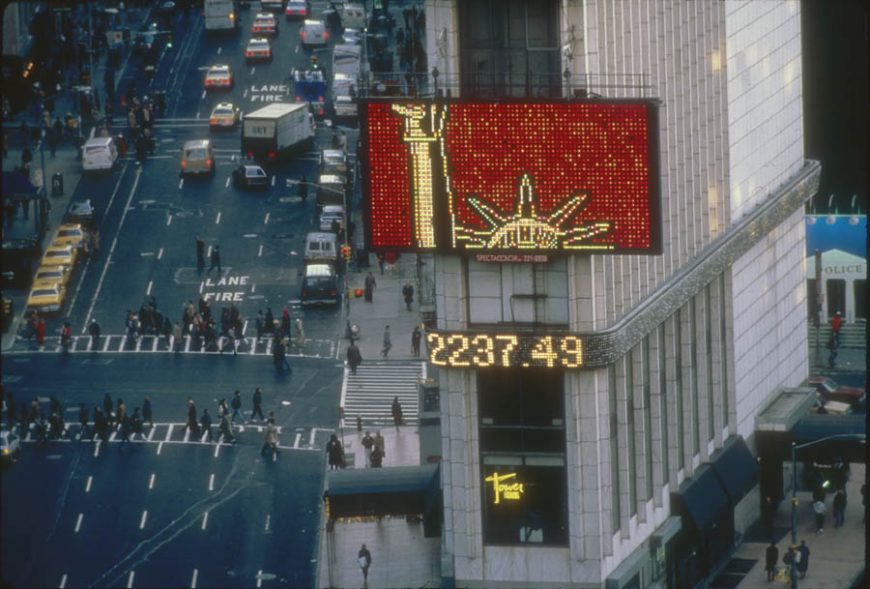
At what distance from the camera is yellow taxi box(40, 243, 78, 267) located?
185 metres

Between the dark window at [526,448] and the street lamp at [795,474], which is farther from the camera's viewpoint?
the street lamp at [795,474]

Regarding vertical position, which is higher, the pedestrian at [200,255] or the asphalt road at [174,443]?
the pedestrian at [200,255]

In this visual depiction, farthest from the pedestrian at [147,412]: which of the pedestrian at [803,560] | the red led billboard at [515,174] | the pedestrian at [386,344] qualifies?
the red led billboard at [515,174]

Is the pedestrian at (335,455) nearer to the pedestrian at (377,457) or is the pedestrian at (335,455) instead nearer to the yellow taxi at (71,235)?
the pedestrian at (377,457)

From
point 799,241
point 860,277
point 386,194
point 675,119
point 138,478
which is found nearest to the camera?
A: point 386,194

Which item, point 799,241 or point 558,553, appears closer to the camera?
point 558,553

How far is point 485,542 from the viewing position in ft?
399

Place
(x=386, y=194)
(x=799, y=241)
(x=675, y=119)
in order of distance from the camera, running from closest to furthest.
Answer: (x=386, y=194), (x=675, y=119), (x=799, y=241)

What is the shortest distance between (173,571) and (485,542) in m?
20.6

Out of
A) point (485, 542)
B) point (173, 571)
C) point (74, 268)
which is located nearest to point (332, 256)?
point (74, 268)

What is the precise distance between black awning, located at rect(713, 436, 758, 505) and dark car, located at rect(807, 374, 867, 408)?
20135mm

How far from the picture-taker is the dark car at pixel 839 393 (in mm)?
163875

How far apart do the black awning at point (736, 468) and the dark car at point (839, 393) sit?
20135 mm

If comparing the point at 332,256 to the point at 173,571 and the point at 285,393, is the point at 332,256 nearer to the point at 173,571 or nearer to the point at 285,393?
the point at 285,393
